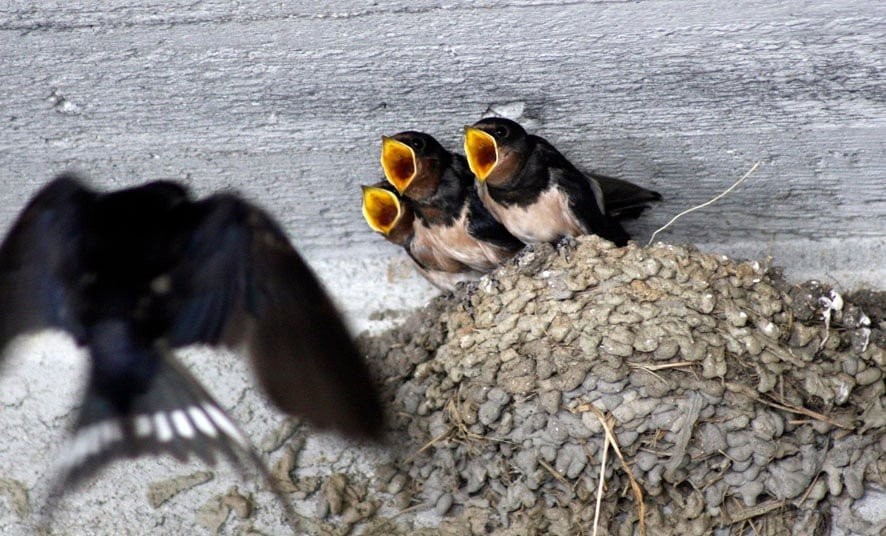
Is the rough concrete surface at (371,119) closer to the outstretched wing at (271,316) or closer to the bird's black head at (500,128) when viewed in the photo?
the bird's black head at (500,128)

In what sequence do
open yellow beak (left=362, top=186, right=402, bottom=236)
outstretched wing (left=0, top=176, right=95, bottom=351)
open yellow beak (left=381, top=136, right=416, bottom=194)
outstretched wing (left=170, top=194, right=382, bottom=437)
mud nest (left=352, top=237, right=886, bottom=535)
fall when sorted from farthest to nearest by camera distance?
open yellow beak (left=362, top=186, right=402, bottom=236) < open yellow beak (left=381, top=136, right=416, bottom=194) < mud nest (left=352, top=237, right=886, bottom=535) < outstretched wing (left=0, top=176, right=95, bottom=351) < outstretched wing (left=170, top=194, right=382, bottom=437)

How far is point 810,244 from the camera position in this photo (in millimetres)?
3322

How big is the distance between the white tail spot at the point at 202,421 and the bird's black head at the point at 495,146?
3.02 feet

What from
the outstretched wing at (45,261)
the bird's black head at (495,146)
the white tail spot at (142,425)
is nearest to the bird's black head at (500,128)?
the bird's black head at (495,146)

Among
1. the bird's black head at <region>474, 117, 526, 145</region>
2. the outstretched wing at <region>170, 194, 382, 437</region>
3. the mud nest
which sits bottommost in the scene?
the mud nest

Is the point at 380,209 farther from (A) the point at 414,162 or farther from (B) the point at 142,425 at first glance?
(B) the point at 142,425

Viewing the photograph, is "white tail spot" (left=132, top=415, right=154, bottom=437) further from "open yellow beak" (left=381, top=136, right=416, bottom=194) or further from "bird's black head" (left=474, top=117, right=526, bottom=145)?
"bird's black head" (left=474, top=117, right=526, bottom=145)

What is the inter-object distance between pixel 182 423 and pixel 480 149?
0.98m

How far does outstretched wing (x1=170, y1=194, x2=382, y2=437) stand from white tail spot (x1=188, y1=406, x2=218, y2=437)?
0.15 metres

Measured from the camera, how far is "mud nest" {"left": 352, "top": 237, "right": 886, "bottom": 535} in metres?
2.73

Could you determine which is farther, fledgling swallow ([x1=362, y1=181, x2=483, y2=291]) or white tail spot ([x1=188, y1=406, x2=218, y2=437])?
fledgling swallow ([x1=362, y1=181, x2=483, y2=291])

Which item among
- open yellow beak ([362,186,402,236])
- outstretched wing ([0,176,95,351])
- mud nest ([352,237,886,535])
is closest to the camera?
outstretched wing ([0,176,95,351])

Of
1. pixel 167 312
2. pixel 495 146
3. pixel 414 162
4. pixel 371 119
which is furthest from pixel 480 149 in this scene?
pixel 167 312

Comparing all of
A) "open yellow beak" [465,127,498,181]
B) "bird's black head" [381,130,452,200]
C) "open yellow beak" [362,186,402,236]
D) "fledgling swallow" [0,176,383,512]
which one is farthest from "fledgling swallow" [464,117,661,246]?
"fledgling swallow" [0,176,383,512]
